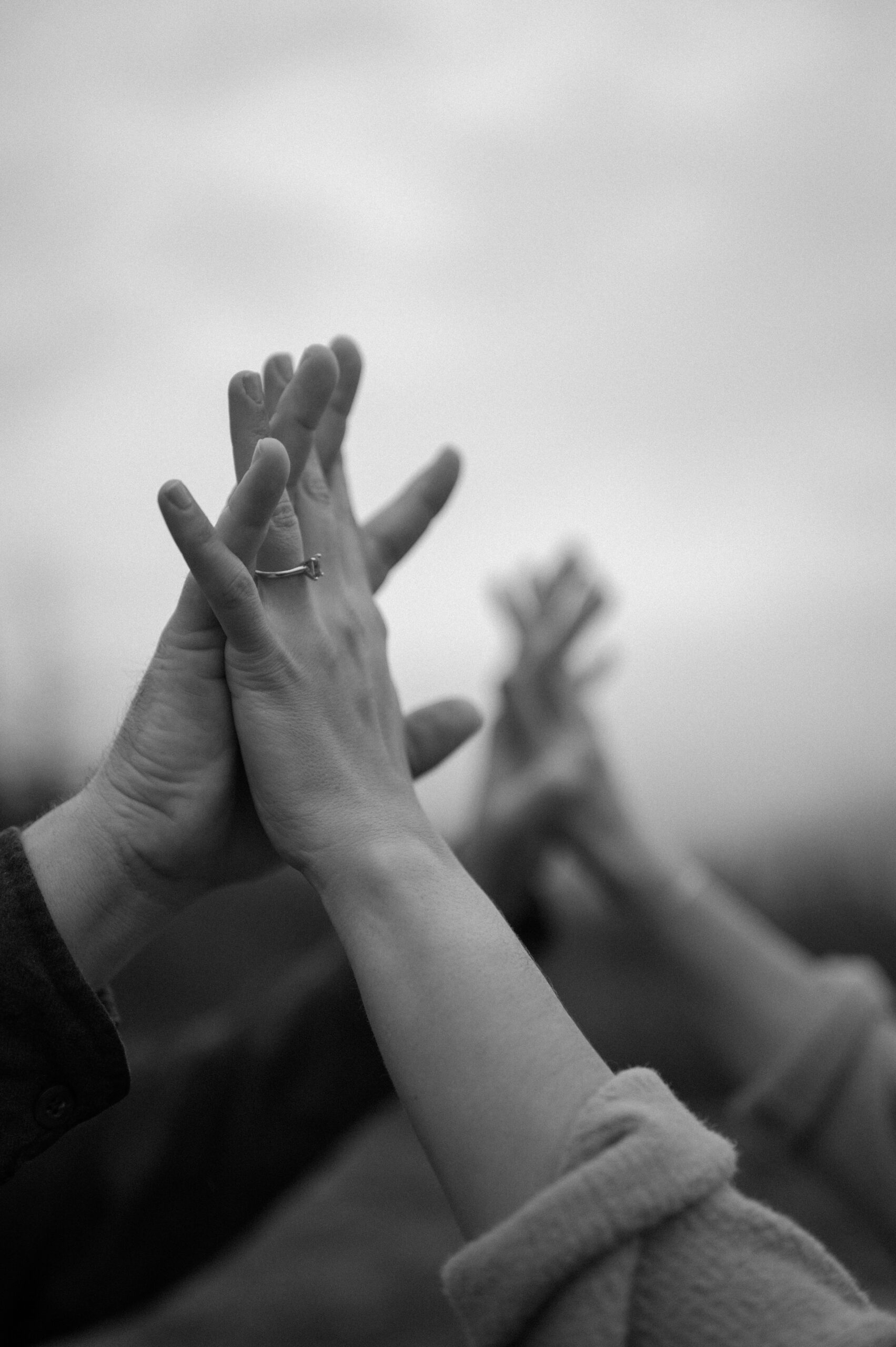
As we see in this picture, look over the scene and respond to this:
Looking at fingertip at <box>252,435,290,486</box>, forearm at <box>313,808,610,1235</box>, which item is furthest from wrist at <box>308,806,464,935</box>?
fingertip at <box>252,435,290,486</box>

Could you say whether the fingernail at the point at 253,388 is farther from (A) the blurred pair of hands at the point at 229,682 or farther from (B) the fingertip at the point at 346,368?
(B) the fingertip at the point at 346,368

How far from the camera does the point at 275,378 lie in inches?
36.5

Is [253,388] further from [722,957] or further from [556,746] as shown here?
[722,957]

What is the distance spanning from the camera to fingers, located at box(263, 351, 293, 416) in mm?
925

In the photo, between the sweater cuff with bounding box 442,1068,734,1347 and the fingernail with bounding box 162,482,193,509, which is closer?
the sweater cuff with bounding box 442,1068,734,1347

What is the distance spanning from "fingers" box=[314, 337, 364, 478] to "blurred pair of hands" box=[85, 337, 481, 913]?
0.21 feet

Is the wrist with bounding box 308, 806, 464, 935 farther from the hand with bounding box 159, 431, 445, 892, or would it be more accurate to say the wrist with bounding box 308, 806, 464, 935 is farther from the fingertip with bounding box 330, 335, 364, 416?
the fingertip with bounding box 330, 335, 364, 416

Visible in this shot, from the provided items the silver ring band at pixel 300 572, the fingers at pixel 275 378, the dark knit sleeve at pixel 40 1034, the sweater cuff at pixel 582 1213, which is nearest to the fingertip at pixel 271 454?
the silver ring band at pixel 300 572

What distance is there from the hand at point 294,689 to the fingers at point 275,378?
0.08 meters

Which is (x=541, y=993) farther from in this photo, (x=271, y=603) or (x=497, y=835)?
(x=497, y=835)

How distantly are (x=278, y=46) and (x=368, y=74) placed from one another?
4.2 inches

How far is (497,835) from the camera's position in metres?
1.59

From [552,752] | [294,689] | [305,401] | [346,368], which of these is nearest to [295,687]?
[294,689]

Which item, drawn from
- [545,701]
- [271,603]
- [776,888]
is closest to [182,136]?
[271,603]
